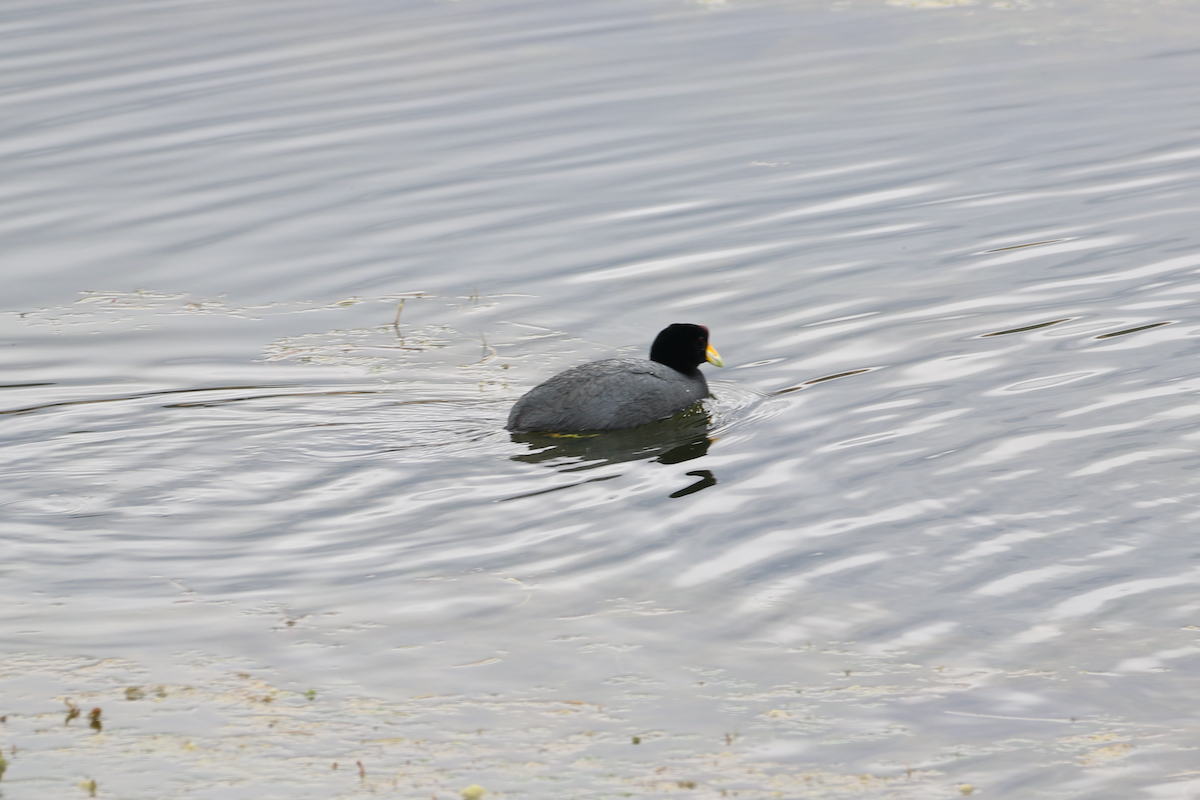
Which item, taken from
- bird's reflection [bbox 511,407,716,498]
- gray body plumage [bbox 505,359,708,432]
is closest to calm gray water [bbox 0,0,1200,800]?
bird's reflection [bbox 511,407,716,498]

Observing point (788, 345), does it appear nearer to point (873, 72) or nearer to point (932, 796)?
point (932, 796)

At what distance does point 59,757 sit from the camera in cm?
597

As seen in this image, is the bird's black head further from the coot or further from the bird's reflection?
the bird's reflection

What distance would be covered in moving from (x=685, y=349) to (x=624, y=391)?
0.90m

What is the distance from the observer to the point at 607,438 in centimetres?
1075

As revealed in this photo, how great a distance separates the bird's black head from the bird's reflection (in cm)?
55

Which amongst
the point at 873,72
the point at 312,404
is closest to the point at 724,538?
the point at 312,404

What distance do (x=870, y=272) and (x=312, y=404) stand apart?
19.0ft

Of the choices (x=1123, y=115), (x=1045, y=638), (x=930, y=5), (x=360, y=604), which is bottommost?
(x=1045, y=638)

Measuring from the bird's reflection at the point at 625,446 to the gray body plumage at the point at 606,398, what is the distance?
7cm

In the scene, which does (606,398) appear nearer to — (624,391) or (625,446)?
(624,391)

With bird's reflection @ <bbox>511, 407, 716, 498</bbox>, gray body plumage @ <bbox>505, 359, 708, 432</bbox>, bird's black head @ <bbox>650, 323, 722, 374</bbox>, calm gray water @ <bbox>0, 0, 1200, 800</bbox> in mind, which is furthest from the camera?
bird's black head @ <bbox>650, 323, 722, 374</bbox>

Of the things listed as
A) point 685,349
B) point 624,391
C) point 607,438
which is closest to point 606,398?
point 624,391

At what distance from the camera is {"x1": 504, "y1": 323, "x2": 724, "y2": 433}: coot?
34.4ft
